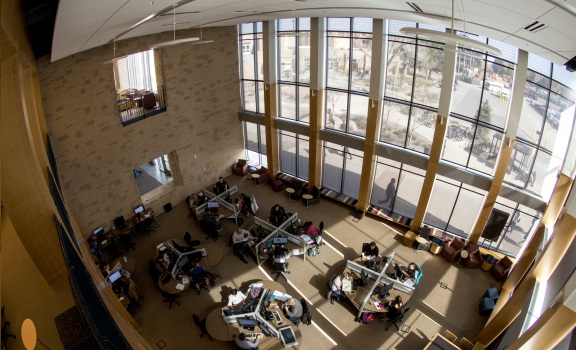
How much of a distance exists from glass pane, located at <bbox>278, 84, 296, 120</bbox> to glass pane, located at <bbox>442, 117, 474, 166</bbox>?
21.2 feet

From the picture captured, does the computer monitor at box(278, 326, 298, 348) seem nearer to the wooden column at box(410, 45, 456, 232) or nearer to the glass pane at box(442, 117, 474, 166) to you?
the wooden column at box(410, 45, 456, 232)

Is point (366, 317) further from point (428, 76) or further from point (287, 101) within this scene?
point (287, 101)

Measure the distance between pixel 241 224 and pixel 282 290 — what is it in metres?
4.15

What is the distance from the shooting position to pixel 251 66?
1562 cm

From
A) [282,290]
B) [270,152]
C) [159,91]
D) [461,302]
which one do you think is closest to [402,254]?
[461,302]

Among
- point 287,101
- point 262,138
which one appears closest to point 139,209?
point 262,138

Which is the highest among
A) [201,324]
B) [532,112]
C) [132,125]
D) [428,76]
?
[428,76]

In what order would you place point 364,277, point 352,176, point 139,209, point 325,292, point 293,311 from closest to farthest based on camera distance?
point 293,311
point 364,277
point 325,292
point 139,209
point 352,176

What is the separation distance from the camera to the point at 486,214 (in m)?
11.2

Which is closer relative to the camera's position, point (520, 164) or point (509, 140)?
point (509, 140)

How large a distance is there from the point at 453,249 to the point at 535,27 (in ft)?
27.4

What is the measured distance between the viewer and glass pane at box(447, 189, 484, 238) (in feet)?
39.8

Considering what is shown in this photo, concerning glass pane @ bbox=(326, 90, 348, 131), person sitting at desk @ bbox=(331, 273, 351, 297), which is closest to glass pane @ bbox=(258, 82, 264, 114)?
glass pane @ bbox=(326, 90, 348, 131)

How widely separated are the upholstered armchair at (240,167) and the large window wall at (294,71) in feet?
10.1
